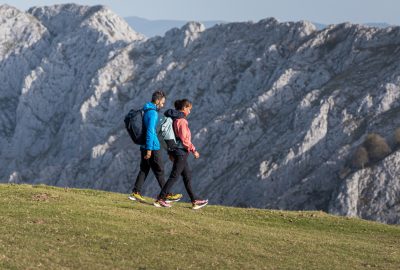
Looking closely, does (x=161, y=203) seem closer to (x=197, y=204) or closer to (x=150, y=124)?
(x=197, y=204)

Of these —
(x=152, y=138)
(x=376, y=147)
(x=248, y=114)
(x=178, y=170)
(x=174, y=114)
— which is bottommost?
(x=178, y=170)

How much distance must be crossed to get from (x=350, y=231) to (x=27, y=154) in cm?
17895

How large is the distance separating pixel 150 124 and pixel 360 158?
81872 millimetres

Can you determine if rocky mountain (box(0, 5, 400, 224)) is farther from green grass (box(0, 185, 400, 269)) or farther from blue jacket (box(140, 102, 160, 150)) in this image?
blue jacket (box(140, 102, 160, 150))

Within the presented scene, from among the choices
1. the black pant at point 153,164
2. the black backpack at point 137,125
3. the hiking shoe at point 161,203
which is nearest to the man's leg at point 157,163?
the black pant at point 153,164

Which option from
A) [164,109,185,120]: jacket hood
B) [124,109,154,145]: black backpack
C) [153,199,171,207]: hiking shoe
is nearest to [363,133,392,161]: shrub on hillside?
[153,199,171,207]: hiking shoe

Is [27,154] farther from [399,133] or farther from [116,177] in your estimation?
[399,133]

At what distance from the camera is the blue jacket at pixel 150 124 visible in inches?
913

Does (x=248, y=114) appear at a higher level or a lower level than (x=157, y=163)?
higher

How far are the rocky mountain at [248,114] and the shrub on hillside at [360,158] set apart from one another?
103cm

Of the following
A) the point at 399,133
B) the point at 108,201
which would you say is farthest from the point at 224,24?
the point at 108,201

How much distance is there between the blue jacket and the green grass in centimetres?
284

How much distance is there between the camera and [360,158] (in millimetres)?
99750

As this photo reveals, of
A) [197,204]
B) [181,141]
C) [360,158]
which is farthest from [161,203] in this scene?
[360,158]
